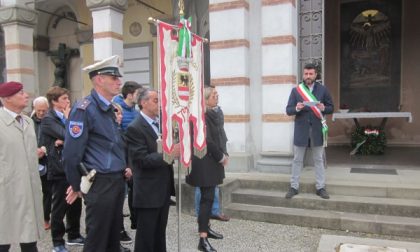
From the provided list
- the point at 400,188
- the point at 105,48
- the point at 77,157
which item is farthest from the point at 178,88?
the point at 105,48

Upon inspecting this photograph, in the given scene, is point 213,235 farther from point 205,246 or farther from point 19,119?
point 19,119

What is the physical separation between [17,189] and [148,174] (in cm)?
112

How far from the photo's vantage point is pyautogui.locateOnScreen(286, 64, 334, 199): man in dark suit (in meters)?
5.71

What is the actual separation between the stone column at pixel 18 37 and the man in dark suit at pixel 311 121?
735cm

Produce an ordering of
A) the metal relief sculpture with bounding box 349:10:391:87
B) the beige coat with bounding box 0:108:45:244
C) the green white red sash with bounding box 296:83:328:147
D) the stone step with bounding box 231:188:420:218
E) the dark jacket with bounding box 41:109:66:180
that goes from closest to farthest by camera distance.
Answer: the beige coat with bounding box 0:108:45:244 < the dark jacket with bounding box 41:109:66:180 < the stone step with bounding box 231:188:420:218 < the green white red sash with bounding box 296:83:328:147 < the metal relief sculpture with bounding box 349:10:391:87

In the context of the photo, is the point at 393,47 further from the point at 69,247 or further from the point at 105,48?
the point at 69,247

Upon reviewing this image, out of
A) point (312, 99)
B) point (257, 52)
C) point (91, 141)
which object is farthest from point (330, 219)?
point (91, 141)

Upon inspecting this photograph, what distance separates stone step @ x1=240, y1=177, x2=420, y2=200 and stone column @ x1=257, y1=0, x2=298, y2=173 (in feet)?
2.28

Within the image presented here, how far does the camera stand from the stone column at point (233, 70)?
7.25 metres

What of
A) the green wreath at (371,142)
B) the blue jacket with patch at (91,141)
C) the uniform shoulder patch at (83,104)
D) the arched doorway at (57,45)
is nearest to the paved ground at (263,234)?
the blue jacket with patch at (91,141)

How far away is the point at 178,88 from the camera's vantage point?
143 inches

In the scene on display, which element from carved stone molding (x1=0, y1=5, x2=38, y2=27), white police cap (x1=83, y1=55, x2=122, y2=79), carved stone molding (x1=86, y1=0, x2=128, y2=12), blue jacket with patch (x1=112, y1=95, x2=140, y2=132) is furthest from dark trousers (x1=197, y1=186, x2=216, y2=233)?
carved stone molding (x1=0, y1=5, x2=38, y2=27)

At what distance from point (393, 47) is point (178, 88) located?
9.58m

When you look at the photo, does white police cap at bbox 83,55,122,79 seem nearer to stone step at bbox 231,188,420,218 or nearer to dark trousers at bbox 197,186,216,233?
dark trousers at bbox 197,186,216,233
